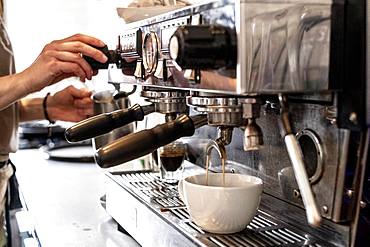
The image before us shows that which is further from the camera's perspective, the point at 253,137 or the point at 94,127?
the point at 94,127

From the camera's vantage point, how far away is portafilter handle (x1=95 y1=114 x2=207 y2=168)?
66 cm

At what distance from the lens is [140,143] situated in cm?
67

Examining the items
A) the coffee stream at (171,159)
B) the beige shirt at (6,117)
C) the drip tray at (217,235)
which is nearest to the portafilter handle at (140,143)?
the drip tray at (217,235)

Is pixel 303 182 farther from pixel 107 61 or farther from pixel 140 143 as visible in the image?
pixel 107 61

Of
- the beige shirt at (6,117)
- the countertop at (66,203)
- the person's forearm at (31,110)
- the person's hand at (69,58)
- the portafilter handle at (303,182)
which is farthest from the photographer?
the person's forearm at (31,110)

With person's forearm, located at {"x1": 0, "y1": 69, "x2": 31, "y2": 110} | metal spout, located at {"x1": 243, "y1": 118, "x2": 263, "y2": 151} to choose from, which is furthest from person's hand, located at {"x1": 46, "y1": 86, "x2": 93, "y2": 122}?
metal spout, located at {"x1": 243, "y1": 118, "x2": 263, "y2": 151}

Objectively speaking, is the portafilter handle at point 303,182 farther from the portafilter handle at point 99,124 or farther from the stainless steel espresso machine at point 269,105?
Answer: the portafilter handle at point 99,124

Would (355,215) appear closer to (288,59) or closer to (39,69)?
(288,59)

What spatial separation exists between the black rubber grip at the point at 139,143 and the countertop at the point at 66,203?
1.02 ft

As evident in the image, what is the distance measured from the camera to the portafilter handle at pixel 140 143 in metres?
0.66

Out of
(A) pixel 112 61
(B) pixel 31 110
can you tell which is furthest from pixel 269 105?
(B) pixel 31 110

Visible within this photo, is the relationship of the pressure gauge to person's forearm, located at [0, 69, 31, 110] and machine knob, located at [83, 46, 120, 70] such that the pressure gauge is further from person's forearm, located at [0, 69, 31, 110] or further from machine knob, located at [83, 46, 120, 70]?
person's forearm, located at [0, 69, 31, 110]

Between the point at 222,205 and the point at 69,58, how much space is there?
1.08 ft

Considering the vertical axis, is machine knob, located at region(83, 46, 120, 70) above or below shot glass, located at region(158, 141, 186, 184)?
above
